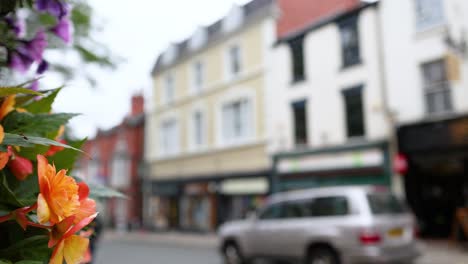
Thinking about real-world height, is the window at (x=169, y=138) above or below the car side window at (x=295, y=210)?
above

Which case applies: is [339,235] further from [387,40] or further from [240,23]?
[240,23]

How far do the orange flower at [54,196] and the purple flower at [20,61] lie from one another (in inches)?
30.4

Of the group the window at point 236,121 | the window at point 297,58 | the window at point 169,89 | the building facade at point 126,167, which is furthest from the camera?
the building facade at point 126,167

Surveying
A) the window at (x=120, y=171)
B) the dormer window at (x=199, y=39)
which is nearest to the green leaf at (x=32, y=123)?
the dormer window at (x=199, y=39)

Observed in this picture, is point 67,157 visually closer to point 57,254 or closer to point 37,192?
point 37,192

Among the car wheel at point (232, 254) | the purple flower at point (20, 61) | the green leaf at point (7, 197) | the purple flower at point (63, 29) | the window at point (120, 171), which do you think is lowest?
the car wheel at point (232, 254)

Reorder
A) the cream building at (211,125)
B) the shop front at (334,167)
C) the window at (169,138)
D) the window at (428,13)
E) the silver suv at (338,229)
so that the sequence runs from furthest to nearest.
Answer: the window at (169,138)
the cream building at (211,125)
the shop front at (334,167)
the window at (428,13)
the silver suv at (338,229)

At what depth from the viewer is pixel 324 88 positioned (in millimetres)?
16406

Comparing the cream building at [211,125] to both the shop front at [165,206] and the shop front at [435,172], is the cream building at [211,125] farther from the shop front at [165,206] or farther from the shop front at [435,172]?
the shop front at [435,172]

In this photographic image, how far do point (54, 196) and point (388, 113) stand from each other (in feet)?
46.7

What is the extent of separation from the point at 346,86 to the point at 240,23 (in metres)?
6.74

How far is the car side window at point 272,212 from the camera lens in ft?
31.3

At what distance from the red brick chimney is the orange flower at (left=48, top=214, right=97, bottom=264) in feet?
61.0

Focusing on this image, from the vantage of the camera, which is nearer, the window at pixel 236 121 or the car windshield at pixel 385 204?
the car windshield at pixel 385 204
